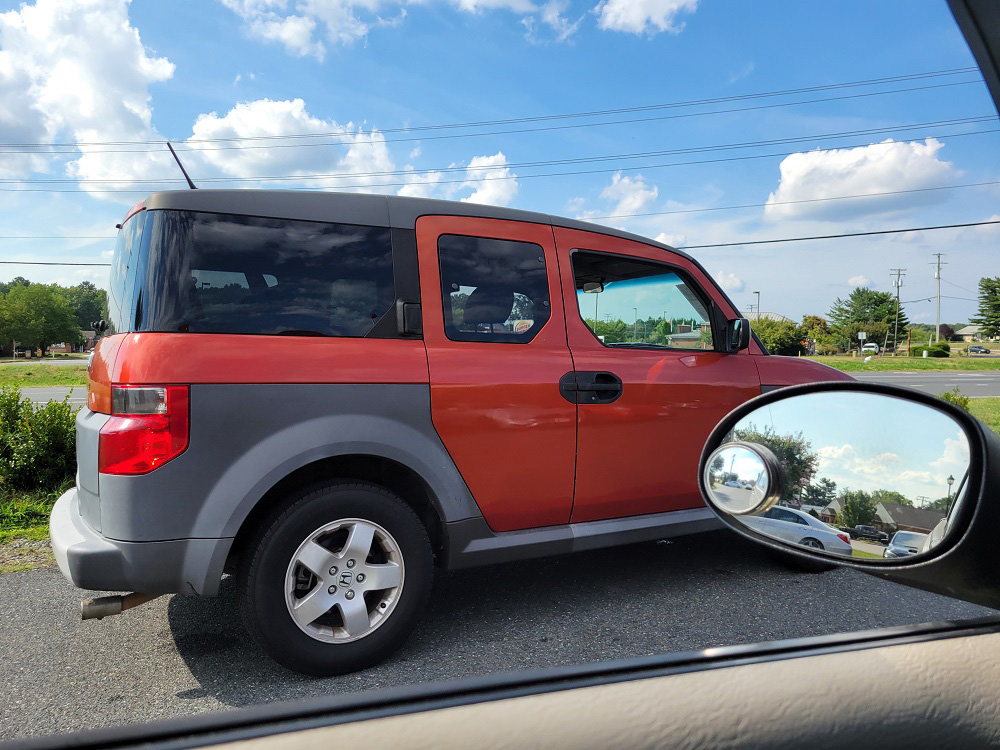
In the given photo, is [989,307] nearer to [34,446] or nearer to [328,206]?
[328,206]

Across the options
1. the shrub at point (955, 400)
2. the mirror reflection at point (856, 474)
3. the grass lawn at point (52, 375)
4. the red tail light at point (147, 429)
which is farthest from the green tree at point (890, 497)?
the grass lawn at point (52, 375)

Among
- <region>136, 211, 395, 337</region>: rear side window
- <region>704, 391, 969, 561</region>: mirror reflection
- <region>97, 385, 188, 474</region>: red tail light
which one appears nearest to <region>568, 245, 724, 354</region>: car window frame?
<region>136, 211, 395, 337</region>: rear side window

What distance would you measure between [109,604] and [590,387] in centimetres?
215

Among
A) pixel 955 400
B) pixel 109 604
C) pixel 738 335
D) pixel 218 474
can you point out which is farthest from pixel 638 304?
pixel 955 400

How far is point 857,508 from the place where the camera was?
0.90 metres

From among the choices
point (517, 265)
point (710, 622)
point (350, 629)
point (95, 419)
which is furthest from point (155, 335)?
point (710, 622)

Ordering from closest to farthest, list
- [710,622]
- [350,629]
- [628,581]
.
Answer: [350,629]
[710,622]
[628,581]

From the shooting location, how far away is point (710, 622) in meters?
3.08

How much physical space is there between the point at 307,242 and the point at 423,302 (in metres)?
0.54

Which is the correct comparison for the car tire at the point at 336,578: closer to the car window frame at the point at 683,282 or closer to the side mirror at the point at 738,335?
the car window frame at the point at 683,282

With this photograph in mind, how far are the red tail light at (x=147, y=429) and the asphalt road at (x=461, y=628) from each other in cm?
86

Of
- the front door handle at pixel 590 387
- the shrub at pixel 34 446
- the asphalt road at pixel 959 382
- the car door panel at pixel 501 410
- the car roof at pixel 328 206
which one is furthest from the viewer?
the asphalt road at pixel 959 382

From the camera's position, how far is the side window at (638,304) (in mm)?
3473

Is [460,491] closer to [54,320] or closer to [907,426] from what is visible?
[907,426]
